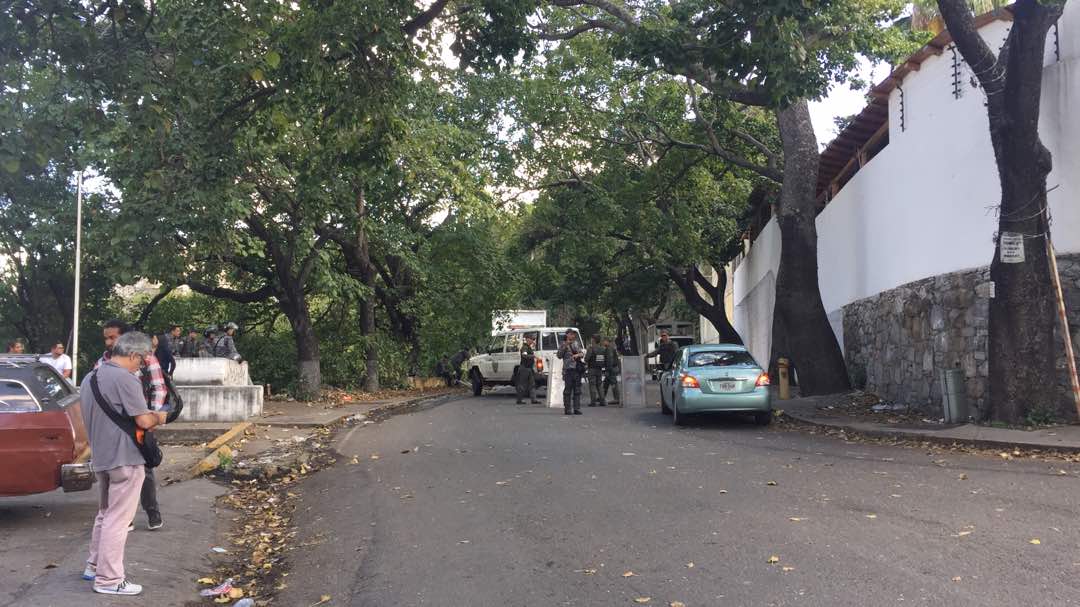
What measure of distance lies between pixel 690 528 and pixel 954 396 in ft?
27.5

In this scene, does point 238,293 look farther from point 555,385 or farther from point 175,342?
point 555,385

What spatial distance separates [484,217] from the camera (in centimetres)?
2533

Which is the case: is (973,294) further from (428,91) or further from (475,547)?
(428,91)

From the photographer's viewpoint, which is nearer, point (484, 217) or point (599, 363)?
point (599, 363)

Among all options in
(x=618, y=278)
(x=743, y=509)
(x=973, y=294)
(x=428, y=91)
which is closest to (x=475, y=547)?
(x=743, y=509)

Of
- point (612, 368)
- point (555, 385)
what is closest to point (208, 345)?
point (555, 385)

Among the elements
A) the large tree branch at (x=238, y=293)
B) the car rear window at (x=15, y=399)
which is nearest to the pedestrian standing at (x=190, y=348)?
the large tree branch at (x=238, y=293)

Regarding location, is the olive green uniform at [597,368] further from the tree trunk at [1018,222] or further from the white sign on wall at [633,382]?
the tree trunk at [1018,222]

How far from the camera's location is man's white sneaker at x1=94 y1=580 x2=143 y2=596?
5.90 m

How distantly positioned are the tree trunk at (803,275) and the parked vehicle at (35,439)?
1542 cm

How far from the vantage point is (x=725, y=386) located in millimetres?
16000

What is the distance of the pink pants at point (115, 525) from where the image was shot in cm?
592

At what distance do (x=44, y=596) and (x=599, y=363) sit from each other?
17335mm

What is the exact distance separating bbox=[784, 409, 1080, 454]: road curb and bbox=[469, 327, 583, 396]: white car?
488 inches
